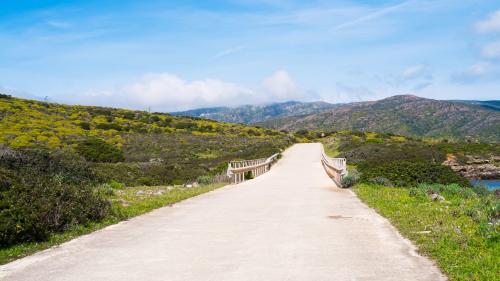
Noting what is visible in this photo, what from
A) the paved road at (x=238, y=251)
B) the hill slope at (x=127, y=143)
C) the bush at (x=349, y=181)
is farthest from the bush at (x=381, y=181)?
the hill slope at (x=127, y=143)

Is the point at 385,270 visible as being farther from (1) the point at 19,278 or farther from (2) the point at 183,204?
(2) the point at 183,204

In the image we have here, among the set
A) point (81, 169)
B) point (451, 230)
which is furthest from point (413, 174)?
point (81, 169)

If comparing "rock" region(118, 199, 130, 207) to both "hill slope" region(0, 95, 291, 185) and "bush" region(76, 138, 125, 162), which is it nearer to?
"hill slope" region(0, 95, 291, 185)

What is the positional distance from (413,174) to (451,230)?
466 inches

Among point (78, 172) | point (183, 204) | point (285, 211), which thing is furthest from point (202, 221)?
point (78, 172)

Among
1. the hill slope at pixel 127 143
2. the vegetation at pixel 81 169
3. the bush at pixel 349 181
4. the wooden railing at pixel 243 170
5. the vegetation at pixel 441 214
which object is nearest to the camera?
the vegetation at pixel 441 214

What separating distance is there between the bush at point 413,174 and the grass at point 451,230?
4.99 m

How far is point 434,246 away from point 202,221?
540cm

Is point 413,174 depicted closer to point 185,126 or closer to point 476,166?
point 476,166

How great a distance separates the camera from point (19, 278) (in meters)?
6.75

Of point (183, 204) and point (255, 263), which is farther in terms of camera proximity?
point (183, 204)

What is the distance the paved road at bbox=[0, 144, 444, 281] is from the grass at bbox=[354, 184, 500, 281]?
1.00ft

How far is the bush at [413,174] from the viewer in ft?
66.4

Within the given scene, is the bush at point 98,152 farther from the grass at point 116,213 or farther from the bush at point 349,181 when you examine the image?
the bush at point 349,181
